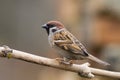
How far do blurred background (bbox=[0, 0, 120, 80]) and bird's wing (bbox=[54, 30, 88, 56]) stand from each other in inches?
126

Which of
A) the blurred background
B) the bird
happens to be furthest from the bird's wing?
the blurred background

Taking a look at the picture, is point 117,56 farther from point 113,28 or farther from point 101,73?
point 101,73

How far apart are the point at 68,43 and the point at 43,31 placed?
149 inches

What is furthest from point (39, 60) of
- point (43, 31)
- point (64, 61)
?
point (43, 31)

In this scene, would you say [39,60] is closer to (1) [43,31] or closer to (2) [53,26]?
(2) [53,26]

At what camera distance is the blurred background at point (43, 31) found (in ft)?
21.3

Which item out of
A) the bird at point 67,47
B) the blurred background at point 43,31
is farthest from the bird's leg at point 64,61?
the blurred background at point 43,31

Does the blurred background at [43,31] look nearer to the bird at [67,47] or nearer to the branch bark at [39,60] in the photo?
the bird at [67,47]

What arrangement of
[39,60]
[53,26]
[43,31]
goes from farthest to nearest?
[43,31], [53,26], [39,60]

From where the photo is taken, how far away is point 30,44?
6637 mm

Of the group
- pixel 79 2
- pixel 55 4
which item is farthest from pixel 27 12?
pixel 79 2

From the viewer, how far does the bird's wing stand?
116 inches

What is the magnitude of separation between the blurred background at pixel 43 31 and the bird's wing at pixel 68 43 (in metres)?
3.20

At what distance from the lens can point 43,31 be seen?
674cm
